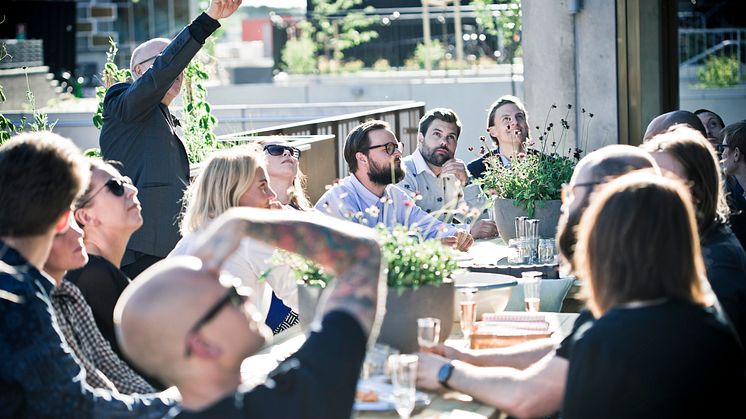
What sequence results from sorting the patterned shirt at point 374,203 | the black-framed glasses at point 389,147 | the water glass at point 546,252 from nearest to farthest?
the water glass at point 546,252
the patterned shirt at point 374,203
the black-framed glasses at point 389,147

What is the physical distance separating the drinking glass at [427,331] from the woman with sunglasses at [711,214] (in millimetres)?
862

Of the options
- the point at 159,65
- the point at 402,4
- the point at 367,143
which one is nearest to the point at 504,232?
the point at 367,143

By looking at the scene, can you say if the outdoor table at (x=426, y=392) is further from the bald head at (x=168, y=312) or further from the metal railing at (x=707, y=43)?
the metal railing at (x=707, y=43)

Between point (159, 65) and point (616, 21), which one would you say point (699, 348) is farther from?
point (616, 21)

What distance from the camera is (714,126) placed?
7574 mm

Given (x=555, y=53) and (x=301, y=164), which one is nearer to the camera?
→ (x=301, y=164)

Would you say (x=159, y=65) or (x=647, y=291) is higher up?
(x=159, y=65)

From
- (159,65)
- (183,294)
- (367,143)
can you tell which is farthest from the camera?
(367,143)

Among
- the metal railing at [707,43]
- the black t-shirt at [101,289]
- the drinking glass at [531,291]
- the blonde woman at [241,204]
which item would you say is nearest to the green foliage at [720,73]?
the metal railing at [707,43]

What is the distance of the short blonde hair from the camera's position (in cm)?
452

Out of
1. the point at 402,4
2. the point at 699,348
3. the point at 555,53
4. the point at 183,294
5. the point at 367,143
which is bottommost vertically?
the point at 699,348

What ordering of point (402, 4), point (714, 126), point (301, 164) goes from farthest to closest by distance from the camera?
1. point (402, 4)
2. point (301, 164)
3. point (714, 126)

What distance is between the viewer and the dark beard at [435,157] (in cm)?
757

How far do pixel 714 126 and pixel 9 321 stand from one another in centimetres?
608
